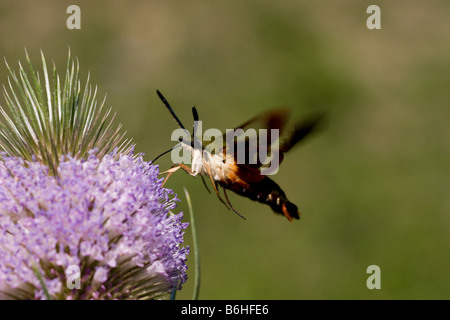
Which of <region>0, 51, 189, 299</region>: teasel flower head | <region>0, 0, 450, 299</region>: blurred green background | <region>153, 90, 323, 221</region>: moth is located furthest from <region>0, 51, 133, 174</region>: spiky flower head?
<region>0, 0, 450, 299</region>: blurred green background

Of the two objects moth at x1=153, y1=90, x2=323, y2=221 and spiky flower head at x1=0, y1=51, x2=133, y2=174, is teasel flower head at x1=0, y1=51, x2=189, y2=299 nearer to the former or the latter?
spiky flower head at x1=0, y1=51, x2=133, y2=174

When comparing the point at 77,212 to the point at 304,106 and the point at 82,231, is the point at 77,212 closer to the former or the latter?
the point at 82,231

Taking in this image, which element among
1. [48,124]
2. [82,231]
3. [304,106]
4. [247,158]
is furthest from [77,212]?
[304,106]

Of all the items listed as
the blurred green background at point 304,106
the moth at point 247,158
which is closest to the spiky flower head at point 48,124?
the moth at point 247,158

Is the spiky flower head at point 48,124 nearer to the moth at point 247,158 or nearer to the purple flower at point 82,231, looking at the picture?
the purple flower at point 82,231

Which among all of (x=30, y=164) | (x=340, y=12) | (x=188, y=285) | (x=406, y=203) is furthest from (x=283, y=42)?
(x=30, y=164)

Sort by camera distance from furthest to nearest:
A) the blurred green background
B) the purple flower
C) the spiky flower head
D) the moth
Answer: the blurred green background < the moth < the spiky flower head < the purple flower

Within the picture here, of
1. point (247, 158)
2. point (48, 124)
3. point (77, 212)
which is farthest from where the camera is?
point (247, 158)
